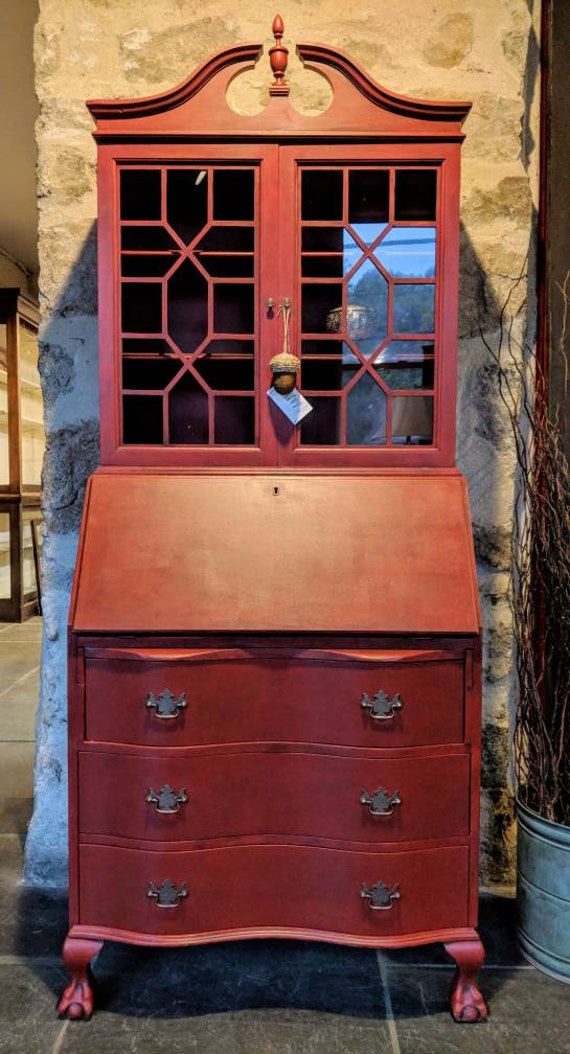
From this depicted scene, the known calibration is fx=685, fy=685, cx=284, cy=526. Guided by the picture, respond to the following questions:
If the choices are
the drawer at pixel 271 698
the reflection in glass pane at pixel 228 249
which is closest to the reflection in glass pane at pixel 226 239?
the reflection in glass pane at pixel 228 249

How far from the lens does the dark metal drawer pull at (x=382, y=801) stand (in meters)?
1.35

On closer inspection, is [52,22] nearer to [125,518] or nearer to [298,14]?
[298,14]

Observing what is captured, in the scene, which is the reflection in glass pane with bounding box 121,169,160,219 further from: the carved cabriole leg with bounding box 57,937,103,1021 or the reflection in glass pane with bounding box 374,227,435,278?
the carved cabriole leg with bounding box 57,937,103,1021

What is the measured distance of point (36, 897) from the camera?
186 centimetres

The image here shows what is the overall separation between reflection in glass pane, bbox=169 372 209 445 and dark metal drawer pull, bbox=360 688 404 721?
0.79 metres

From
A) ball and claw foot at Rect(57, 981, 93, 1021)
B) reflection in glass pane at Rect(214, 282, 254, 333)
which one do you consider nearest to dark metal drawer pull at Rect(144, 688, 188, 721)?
ball and claw foot at Rect(57, 981, 93, 1021)

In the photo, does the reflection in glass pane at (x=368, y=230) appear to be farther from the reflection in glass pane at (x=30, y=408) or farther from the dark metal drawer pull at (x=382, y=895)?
the reflection in glass pane at (x=30, y=408)

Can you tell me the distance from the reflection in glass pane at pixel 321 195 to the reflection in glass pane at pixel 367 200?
3 centimetres

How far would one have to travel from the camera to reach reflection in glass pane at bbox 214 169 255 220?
158 cm

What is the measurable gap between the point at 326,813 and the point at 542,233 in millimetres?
1666

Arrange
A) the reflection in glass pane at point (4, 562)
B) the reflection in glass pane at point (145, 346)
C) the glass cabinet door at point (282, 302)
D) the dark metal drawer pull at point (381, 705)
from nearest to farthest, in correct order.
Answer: the dark metal drawer pull at point (381, 705), the glass cabinet door at point (282, 302), the reflection in glass pane at point (145, 346), the reflection in glass pane at point (4, 562)

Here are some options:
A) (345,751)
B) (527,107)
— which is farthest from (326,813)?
(527,107)

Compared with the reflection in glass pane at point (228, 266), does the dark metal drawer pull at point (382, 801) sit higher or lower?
lower

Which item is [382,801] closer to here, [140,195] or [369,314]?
[369,314]
